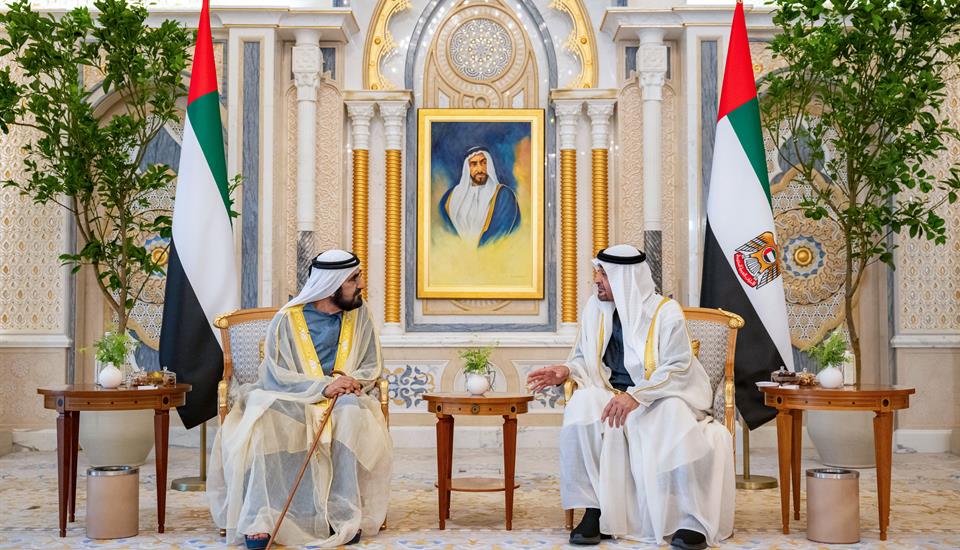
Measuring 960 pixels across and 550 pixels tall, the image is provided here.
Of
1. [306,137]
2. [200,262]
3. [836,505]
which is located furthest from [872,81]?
[200,262]

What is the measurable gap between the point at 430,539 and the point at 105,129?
3512 mm

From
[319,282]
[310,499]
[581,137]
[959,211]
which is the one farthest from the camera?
[581,137]

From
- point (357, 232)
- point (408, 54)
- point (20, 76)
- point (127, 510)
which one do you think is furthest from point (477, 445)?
point (20, 76)

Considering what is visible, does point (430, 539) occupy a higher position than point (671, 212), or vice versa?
point (671, 212)

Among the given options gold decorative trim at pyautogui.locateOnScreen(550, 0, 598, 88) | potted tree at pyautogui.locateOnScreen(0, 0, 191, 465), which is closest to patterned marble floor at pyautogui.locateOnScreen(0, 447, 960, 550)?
potted tree at pyautogui.locateOnScreen(0, 0, 191, 465)

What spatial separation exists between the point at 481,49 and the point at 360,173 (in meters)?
1.32

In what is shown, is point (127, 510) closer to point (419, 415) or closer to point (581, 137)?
point (419, 415)

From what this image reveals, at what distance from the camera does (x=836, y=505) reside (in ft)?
14.1

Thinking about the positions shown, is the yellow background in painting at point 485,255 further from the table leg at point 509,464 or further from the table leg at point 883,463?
the table leg at point 883,463

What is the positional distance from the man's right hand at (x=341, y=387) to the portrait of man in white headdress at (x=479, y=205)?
3.56 metres

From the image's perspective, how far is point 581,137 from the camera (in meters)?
8.06

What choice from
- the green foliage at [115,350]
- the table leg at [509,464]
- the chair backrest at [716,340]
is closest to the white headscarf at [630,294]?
the chair backrest at [716,340]

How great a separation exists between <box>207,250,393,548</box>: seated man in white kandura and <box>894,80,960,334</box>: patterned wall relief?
Result: 174 inches

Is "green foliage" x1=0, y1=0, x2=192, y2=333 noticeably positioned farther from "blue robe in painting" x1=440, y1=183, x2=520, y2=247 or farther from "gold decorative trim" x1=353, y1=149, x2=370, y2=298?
"blue robe in painting" x1=440, y1=183, x2=520, y2=247
